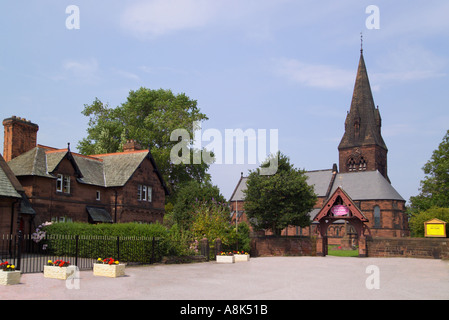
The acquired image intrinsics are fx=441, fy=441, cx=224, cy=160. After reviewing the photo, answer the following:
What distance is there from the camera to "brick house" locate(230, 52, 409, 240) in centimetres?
7094

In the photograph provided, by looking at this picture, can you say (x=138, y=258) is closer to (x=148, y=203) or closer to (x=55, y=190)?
(x=55, y=190)

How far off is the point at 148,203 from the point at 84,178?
7227 millimetres

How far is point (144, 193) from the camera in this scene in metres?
42.3

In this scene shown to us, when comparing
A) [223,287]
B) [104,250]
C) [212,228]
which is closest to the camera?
[223,287]

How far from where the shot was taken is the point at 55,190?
34.4 metres

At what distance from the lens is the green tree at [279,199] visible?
1603 inches

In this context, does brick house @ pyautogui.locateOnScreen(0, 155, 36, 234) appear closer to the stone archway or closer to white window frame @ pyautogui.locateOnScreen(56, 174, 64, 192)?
white window frame @ pyautogui.locateOnScreen(56, 174, 64, 192)

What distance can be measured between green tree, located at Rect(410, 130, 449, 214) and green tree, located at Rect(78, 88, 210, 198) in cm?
3064

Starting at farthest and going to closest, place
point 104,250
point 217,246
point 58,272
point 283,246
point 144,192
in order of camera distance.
A: 1. point 144,192
2. point 283,246
3. point 217,246
4. point 104,250
5. point 58,272

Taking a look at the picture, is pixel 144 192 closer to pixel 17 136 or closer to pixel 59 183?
pixel 59 183

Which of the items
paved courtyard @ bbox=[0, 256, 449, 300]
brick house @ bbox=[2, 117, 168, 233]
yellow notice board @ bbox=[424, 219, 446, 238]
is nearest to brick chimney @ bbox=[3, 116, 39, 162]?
brick house @ bbox=[2, 117, 168, 233]

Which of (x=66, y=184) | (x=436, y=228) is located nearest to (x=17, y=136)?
(x=66, y=184)

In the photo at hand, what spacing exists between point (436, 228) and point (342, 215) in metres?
7.40
